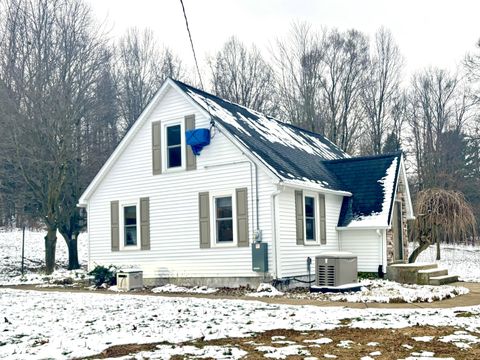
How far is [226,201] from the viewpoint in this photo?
52.9 feet

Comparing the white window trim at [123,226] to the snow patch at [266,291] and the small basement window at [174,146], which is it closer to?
the small basement window at [174,146]

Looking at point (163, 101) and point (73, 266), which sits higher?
point (163, 101)

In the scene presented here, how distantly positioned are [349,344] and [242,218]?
8.68 metres

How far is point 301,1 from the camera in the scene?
7.91 m

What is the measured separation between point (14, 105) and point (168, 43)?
22.3m

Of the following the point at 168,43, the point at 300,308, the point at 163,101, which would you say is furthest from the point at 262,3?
the point at 168,43

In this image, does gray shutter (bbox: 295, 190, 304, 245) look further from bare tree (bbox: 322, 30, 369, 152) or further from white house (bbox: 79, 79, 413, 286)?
bare tree (bbox: 322, 30, 369, 152)

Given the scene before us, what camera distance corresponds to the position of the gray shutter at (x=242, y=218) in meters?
15.5

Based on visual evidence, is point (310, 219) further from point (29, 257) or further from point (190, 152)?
point (29, 257)

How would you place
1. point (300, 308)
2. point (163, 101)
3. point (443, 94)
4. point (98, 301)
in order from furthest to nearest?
point (443, 94), point (163, 101), point (98, 301), point (300, 308)

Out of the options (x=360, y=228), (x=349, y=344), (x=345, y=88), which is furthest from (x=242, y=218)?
(x=345, y=88)

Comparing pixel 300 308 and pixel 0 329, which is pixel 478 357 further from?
pixel 0 329

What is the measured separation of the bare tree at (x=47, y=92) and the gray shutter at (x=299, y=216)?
10.7 m

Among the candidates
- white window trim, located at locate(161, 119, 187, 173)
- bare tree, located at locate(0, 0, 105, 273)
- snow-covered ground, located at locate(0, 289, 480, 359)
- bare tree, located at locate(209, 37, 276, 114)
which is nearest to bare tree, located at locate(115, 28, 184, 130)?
bare tree, located at locate(209, 37, 276, 114)
